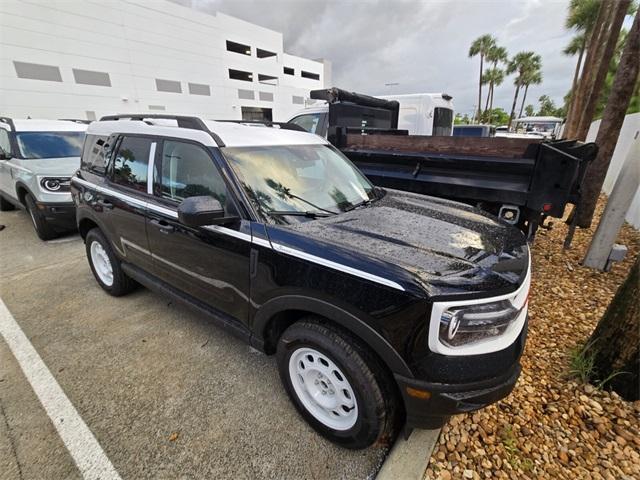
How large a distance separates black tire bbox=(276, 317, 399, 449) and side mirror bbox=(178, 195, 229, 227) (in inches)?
33.7

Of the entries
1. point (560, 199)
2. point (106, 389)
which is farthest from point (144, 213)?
point (560, 199)

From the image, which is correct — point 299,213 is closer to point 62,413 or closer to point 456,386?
point 456,386

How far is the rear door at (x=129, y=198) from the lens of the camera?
2.79m

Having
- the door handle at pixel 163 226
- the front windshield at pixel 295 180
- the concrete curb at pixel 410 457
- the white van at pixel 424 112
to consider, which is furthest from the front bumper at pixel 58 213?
the white van at pixel 424 112

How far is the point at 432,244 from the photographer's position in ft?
6.07

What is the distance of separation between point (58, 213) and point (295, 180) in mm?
4775

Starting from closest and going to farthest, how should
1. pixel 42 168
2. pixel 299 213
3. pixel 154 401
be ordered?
pixel 299 213 → pixel 154 401 → pixel 42 168

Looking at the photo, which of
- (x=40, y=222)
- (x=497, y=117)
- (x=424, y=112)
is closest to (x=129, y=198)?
(x=40, y=222)

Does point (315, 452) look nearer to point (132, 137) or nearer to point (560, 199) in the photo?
point (132, 137)

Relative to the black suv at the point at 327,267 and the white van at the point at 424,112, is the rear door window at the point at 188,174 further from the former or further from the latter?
the white van at the point at 424,112

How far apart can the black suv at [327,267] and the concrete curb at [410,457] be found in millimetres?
174

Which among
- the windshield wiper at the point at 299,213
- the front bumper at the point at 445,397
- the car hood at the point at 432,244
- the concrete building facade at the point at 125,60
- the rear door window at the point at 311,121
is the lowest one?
the front bumper at the point at 445,397

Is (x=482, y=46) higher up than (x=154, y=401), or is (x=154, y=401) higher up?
(x=482, y=46)

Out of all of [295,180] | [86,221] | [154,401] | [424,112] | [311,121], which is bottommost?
[154,401]
